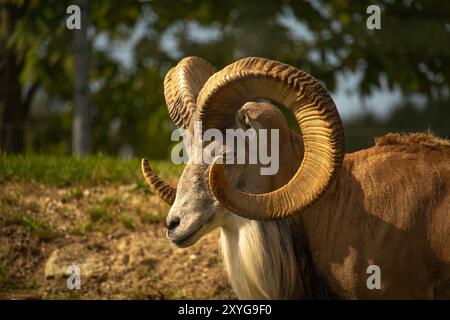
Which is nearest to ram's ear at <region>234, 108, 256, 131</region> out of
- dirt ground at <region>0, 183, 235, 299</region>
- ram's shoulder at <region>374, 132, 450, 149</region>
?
ram's shoulder at <region>374, 132, 450, 149</region>

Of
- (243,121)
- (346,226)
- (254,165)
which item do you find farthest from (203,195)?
(346,226)

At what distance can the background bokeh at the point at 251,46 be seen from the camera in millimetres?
17578

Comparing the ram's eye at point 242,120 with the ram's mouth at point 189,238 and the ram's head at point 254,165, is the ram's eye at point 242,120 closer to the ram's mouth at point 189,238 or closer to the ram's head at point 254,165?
the ram's head at point 254,165

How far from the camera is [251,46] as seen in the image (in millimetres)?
17469

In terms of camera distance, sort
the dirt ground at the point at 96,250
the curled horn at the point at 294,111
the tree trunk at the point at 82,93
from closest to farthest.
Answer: the curled horn at the point at 294,111
the dirt ground at the point at 96,250
the tree trunk at the point at 82,93

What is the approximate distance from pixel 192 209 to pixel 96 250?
287cm

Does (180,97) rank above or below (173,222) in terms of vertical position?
above

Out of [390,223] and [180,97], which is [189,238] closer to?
[180,97]

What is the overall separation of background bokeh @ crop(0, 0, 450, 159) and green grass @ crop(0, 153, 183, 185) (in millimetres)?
5277

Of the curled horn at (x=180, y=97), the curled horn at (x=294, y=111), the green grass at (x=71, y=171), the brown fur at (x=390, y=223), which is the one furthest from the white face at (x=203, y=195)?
the green grass at (x=71, y=171)

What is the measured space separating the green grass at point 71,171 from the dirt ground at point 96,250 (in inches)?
7.3

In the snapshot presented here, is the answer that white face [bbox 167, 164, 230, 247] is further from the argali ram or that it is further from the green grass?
the green grass
